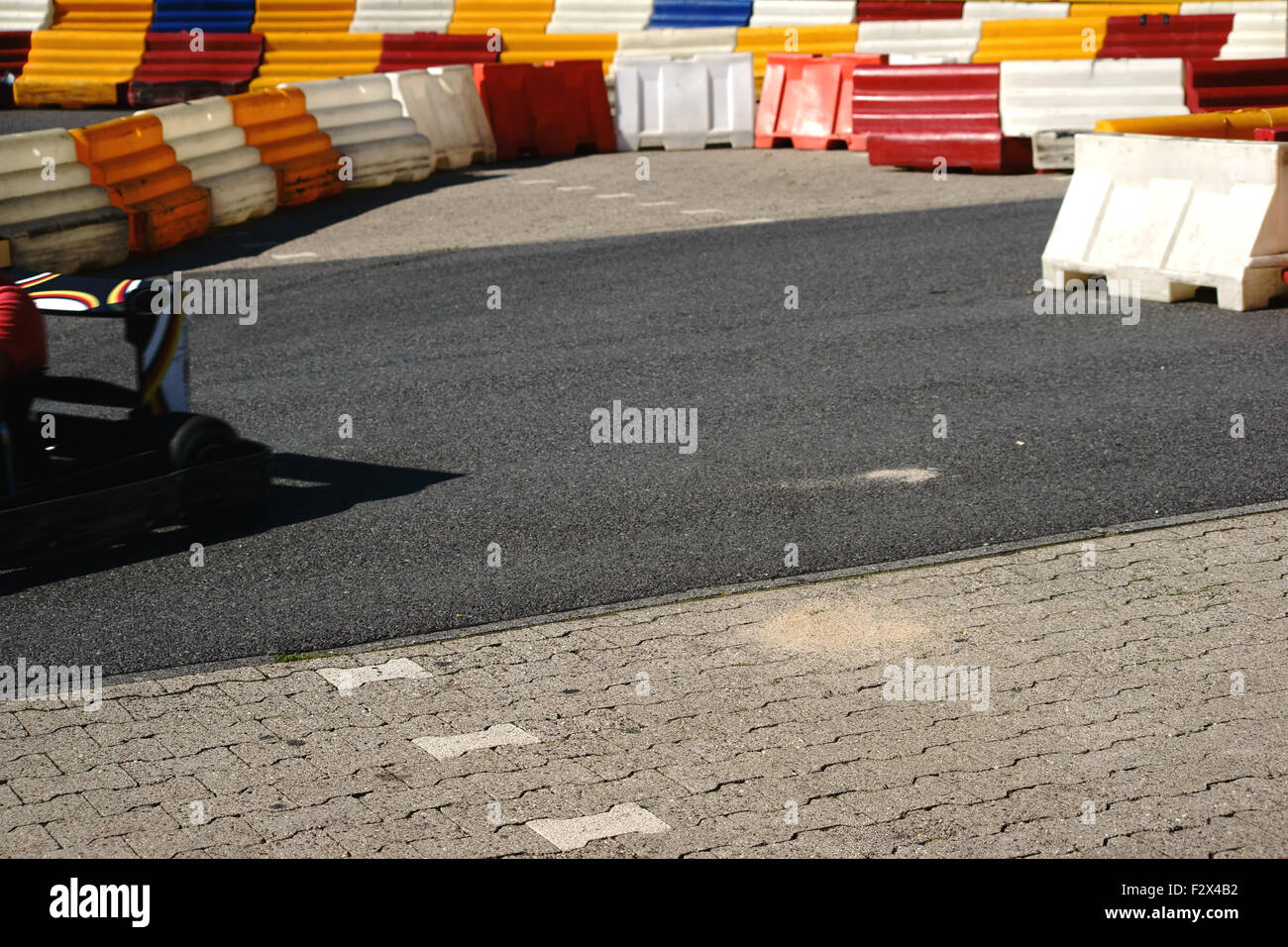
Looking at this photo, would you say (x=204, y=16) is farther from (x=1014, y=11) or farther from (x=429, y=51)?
(x=1014, y=11)

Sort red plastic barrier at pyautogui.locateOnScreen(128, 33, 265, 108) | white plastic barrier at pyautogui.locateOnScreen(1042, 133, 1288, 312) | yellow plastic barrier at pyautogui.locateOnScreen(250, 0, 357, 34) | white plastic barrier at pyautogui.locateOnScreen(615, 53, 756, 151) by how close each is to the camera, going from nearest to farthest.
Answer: white plastic barrier at pyautogui.locateOnScreen(1042, 133, 1288, 312) → white plastic barrier at pyautogui.locateOnScreen(615, 53, 756, 151) → red plastic barrier at pyautogui.locateOnScreen(128, 33, 265, 108) → yellow plastic barrier at pyautogui.locateOnScreen(250, 0, 357, 34)

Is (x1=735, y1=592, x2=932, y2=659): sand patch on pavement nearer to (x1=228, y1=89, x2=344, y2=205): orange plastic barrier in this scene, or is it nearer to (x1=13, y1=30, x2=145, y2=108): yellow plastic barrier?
(x1=228, y1=89, x2=344, y2=205): orange plastic barrier

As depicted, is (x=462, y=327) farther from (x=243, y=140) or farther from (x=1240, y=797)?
(x=1240, y=797)

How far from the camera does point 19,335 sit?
19.9 feet

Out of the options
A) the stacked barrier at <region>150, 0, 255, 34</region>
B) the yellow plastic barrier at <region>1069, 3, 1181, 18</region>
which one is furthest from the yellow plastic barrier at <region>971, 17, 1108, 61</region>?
the stacked barrier at <region>150, 0, 255, 34</region>

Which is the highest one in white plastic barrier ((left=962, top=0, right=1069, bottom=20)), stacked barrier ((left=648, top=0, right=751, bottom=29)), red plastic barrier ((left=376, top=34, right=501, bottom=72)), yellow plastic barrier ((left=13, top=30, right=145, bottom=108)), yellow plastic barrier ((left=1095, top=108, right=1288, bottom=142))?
yellow plastic barrier ((left=1095, top=108, right=1288, bottom=142))

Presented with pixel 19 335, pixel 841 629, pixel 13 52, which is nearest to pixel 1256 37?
pixel 841 629

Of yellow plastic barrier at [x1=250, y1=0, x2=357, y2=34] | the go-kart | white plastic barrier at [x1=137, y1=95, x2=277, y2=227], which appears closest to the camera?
the go-kart

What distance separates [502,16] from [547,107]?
18.9 feet

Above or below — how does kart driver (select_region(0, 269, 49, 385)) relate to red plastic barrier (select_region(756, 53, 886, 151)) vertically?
above

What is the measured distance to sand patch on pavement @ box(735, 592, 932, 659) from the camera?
17.9ft

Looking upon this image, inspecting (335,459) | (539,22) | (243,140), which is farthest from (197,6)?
(335,459)

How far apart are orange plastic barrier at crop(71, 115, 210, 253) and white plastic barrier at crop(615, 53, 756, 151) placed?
743cm

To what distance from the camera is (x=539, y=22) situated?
24.0m
